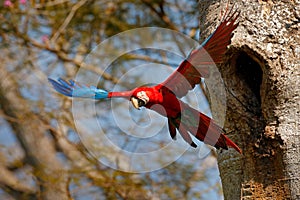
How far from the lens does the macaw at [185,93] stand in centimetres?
124

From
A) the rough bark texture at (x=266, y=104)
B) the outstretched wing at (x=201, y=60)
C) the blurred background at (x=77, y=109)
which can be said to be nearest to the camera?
the outstretched wing at (x=201, y=60)

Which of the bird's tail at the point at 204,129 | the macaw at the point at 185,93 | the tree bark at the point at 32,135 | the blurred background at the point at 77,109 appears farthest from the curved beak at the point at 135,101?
the tree bark at the point at 32,135

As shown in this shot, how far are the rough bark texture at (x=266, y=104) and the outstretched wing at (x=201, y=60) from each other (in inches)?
5.5

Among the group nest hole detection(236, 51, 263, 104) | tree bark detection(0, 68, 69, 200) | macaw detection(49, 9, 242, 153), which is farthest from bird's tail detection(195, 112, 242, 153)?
tree bark detection(0, 68, 69, 200)

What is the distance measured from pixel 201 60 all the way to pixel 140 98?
0.17 metres

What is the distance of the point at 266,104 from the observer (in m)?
1.43

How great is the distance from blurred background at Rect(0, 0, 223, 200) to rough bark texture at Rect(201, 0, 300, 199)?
1.32 m

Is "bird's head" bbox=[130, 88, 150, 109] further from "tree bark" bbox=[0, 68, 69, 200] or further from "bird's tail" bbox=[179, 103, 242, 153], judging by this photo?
"tree bark" bbox=[0, 68, 69, 200]

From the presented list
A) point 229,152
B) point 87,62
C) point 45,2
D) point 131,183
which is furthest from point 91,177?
point 229,152

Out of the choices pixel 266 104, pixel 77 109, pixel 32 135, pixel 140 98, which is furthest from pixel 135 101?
pixel 32 135

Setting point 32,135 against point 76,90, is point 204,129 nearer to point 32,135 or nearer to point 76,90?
point 76,90

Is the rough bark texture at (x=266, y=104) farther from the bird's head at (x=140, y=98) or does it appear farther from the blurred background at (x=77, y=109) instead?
the blurred background at (x=77, y=109)

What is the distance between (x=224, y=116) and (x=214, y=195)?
1.74 metres

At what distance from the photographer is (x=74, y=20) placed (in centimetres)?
360
